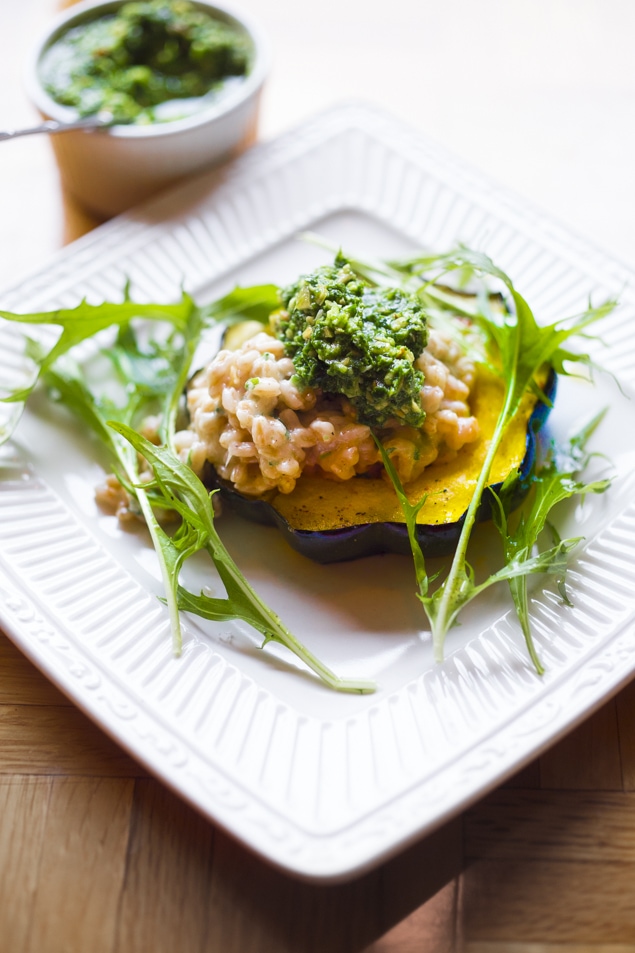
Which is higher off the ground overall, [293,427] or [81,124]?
[81,124]

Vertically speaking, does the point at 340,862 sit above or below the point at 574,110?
below

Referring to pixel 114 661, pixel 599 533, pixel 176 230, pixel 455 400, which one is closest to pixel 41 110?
pixel 176 230

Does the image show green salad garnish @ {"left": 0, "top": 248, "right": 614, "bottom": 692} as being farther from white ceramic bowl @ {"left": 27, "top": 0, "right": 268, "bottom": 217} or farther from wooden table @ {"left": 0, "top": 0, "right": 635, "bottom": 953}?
white ceramic bowl @ {"left": 27, "top": 0, "right": 268, "bottom": 217}

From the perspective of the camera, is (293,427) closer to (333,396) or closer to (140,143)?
(333,396)

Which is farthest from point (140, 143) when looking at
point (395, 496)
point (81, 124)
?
point (395, 496)

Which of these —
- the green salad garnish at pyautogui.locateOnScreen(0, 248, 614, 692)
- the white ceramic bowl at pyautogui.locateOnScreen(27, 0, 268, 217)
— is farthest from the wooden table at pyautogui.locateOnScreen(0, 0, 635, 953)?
the white ceramic bowl at pyautogui.locateOnScreen(27, 0, 268, 217)

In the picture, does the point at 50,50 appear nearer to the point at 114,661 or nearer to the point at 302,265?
the point at 302,265

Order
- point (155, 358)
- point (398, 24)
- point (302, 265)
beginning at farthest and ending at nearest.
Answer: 1. point (398, 24)
2. point (302, 265)
3. point (155, 358)
